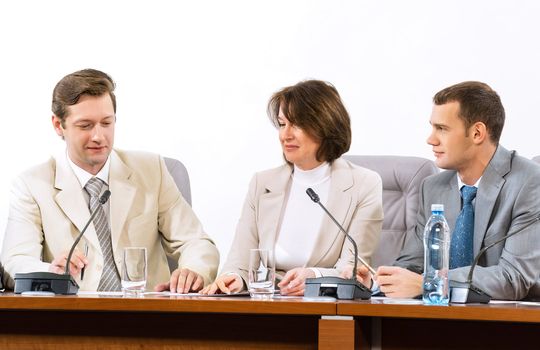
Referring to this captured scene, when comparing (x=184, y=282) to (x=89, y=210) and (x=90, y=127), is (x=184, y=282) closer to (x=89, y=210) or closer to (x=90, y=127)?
(x=89, y=210)

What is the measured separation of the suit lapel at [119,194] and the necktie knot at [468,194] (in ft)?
3.51

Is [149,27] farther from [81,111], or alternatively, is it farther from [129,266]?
[129,266]

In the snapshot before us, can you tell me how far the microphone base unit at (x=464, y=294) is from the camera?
2.12m

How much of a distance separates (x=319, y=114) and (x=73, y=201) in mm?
851

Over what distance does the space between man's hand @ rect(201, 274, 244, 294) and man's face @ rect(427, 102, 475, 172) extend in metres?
0.74

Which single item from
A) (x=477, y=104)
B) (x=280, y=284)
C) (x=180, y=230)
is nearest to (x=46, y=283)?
Result: (x=280, y=284)

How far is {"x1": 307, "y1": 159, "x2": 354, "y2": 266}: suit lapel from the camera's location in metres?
3.04

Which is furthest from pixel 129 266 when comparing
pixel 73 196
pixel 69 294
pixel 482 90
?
pixel 482 90

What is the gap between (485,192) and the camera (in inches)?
111

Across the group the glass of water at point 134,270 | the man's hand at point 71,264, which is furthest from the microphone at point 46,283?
the man's hand at point 71,264

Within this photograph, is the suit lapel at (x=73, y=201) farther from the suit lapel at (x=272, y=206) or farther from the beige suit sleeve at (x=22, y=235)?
the suit lapel at (x=272, y=206)

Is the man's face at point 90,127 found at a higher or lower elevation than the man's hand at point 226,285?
higher

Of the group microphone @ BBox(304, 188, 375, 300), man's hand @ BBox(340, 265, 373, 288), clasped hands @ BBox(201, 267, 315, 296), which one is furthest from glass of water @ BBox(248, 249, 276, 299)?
man's hand @ BBox(340, 265, 373, 288)

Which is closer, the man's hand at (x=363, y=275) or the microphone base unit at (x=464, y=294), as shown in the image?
the microphone base unit at (x=464, y=294)
